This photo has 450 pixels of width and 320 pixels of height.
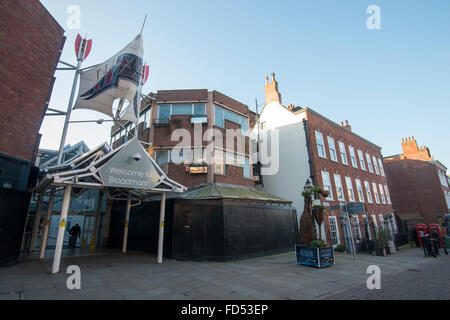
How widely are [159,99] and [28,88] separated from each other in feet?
26.2

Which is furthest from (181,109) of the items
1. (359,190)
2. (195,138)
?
(359,190)

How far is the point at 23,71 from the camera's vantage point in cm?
1003

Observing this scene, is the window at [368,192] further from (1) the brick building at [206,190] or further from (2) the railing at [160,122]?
(2) the railing at [160,122]

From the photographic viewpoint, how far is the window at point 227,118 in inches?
666

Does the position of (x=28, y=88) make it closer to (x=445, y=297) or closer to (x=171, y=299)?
(x=171, y=299)

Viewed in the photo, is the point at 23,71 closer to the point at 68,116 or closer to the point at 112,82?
the point at 68,116

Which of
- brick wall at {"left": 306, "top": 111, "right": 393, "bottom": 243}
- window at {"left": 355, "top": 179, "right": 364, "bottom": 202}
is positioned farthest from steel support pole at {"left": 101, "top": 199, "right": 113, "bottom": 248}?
window at {"left": 355, "top": 179, "right": 364, "bottom": 202}

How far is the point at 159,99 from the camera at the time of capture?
16.9 m

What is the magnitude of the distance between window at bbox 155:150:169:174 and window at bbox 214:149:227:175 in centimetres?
339

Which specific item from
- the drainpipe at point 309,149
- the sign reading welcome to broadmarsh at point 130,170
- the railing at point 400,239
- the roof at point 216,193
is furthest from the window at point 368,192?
the sign reading welcome to broadmarsh at point 130,170

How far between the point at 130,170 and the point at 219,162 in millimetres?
7148

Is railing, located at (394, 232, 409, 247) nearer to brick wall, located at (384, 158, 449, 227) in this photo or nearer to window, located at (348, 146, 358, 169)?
window, located at (348, 146, 358, 169)

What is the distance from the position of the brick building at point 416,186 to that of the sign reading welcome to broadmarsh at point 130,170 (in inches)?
1322

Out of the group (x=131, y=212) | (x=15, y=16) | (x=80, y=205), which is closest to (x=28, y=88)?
(x=15, y=16)
